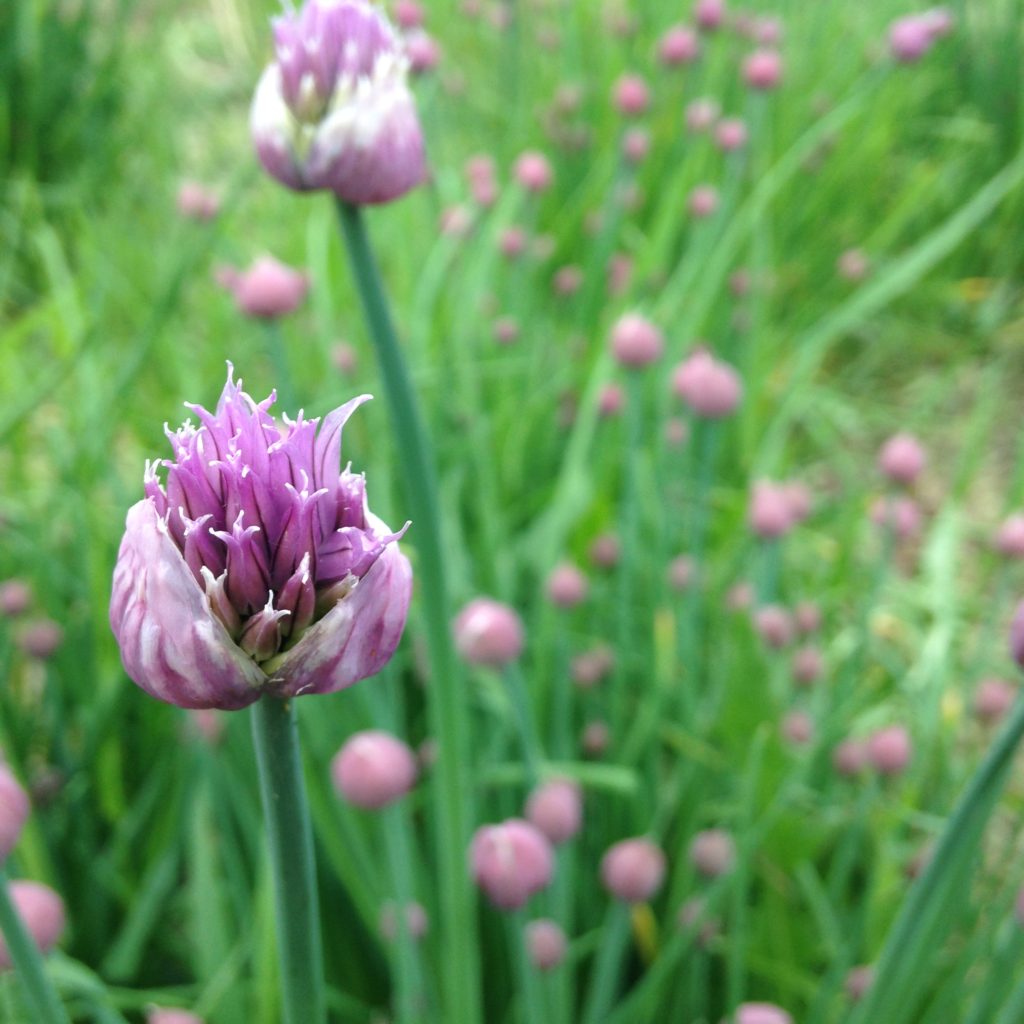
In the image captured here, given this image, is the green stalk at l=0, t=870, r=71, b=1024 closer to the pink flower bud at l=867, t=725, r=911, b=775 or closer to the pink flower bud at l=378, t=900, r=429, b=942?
the pink flower bud at l=378, t=900, r=429, b=942

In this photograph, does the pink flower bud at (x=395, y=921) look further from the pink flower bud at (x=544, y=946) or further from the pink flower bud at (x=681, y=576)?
the pink flower bud at (x=681, y=576)

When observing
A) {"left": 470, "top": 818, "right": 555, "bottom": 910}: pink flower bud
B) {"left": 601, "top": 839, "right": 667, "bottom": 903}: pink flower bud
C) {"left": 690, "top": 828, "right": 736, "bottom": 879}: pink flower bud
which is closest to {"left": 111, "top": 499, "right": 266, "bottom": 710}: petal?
{"left": 470, "top": 818, "right": 555, "bottom": 910}: pink flower bud

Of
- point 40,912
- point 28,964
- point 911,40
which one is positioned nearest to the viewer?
point 28,964

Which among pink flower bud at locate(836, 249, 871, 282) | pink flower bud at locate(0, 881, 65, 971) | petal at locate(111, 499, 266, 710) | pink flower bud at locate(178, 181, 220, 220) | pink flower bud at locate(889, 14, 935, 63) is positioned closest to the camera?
petal at locate(111, 499, 266, 710)

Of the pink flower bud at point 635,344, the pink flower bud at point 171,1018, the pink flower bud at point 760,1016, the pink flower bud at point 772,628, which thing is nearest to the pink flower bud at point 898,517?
the pink flower bud at point 772,628

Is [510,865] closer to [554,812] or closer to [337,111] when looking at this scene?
[554,812]

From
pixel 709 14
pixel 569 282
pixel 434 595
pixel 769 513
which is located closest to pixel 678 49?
pixel 709 14

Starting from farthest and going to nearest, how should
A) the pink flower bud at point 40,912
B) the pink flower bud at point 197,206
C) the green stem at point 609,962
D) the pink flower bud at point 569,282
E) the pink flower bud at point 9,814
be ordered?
the pink flower bud at point 569,282, the pink flower bud at point 197,206, the green stem at point 609,962, the pink flower bud at point 40,912, the pink flower bud at point 9,814
